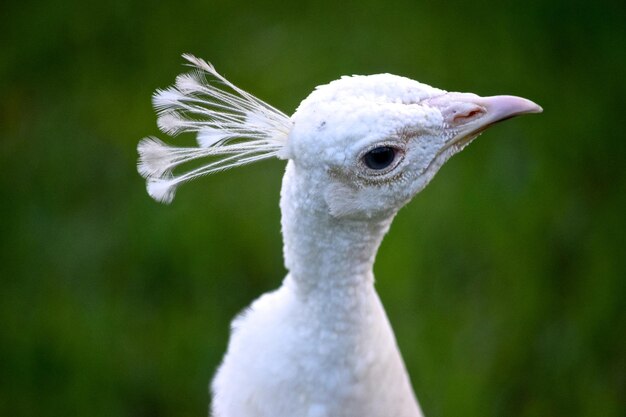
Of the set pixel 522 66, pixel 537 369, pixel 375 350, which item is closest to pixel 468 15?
pixel 522 66

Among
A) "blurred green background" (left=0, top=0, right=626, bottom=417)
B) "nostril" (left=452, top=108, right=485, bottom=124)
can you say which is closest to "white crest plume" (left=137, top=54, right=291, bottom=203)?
"nostril" (left=452, top=108, right=485, bottom=124)

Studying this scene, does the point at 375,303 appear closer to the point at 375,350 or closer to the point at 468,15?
the point at 375,350

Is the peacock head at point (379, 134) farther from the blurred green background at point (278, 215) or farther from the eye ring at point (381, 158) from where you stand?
the blurred green background at point (278, 215)

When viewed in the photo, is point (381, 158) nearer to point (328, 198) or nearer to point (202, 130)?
point (328, 198)

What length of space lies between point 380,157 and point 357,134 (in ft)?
0.17

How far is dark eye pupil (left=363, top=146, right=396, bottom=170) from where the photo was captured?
112 centimetres

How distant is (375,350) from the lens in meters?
1.30

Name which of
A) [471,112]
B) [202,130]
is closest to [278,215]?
[202,130]

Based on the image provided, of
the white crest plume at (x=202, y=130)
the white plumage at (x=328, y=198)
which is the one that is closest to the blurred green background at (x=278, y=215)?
the white plumage at (x=328, y=198)

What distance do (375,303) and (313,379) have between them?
0.15 metres

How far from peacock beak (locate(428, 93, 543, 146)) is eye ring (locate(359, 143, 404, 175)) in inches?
3.2

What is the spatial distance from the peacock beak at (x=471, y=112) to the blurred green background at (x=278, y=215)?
1082mm

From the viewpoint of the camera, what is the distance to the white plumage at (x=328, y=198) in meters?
1.13

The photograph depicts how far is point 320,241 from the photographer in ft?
3.97
